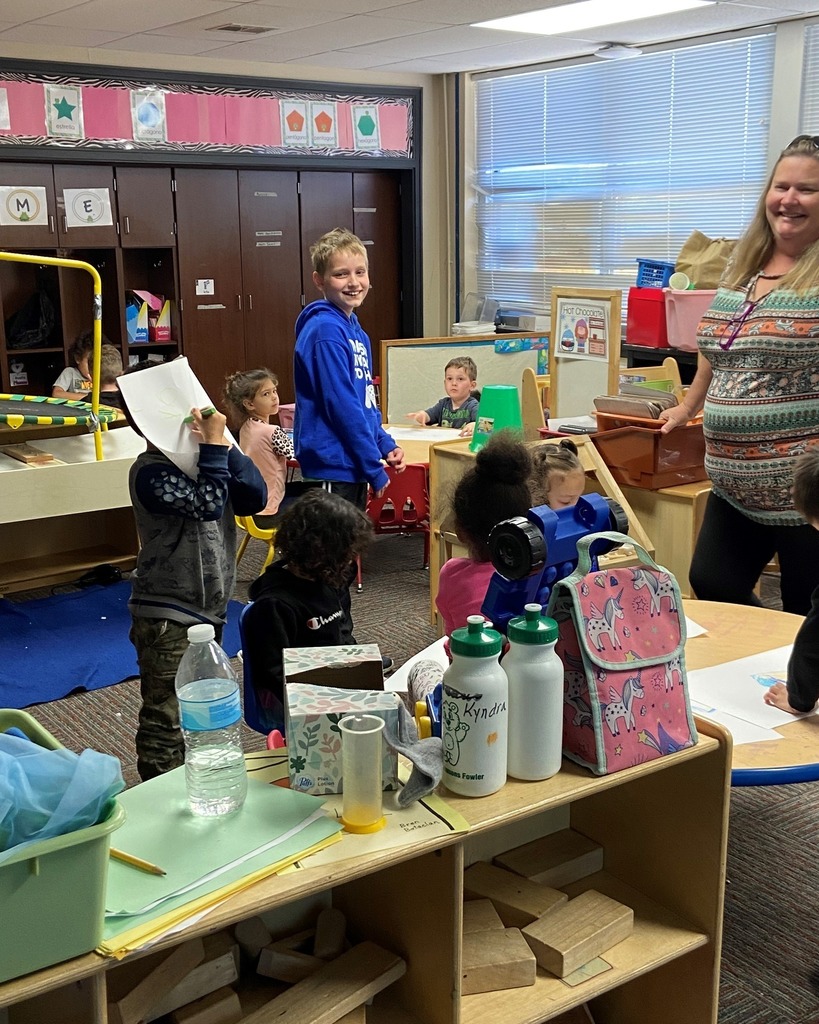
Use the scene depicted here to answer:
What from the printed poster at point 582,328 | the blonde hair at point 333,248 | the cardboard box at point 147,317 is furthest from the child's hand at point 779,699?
the cardboard box at point 147,317

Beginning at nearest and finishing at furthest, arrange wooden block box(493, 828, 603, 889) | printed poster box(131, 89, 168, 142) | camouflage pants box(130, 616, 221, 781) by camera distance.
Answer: wooden block box(493, 828, 603, 889)
camouflage pants box(130, 616, 221, 781)
printed poster box(131, 89, 168, 142)

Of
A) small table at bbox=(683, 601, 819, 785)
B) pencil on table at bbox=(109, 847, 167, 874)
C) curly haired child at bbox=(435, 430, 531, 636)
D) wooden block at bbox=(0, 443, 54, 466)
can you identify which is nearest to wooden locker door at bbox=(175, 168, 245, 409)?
wooden block at bbox=(0, 443, 54, 466)

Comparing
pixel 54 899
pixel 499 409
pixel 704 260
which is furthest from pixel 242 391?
pixel 54 899

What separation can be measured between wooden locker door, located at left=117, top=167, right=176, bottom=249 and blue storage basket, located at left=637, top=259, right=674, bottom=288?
118 inches

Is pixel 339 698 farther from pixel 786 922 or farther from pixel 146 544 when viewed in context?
pixel 786 922

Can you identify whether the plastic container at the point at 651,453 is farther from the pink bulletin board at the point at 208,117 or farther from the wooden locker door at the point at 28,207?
the pink bulletin board at the point at 208,117

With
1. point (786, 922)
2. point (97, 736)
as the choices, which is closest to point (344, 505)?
point (786, 922)

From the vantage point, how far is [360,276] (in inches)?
136

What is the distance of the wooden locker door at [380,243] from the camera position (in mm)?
7660

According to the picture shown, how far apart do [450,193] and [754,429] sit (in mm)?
5882

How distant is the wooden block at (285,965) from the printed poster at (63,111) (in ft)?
18.8

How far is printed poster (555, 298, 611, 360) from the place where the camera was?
4.07 meters

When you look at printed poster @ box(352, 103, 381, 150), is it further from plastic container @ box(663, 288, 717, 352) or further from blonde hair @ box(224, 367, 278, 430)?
blonde hair @ box(224, 367, 278, 430)

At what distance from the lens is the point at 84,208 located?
251 inches
